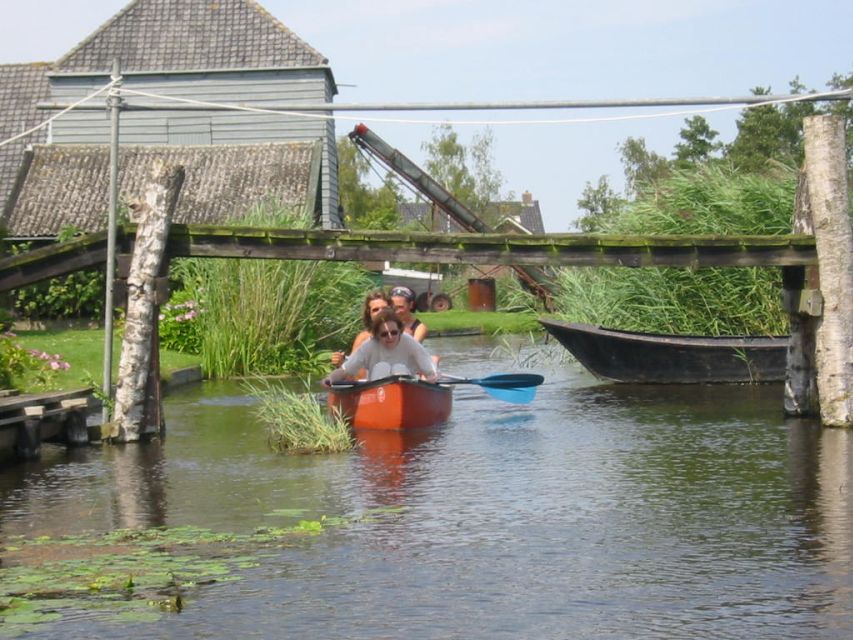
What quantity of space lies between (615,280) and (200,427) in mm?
9551

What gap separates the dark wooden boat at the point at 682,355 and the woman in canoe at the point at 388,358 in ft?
19.0

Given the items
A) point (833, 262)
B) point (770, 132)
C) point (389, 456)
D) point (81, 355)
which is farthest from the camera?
point (770, 132)

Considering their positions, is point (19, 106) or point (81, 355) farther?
point (19, 106)

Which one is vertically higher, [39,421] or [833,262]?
[833,262]

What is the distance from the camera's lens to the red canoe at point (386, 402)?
16.3m

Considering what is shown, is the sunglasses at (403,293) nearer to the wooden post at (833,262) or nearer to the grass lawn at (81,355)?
the grass lawn at (81,355)

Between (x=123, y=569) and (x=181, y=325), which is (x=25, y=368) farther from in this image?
(x=123, y=569)

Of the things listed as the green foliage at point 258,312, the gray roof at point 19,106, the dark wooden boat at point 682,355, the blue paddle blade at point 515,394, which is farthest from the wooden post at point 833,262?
the gray roof at point 19,106

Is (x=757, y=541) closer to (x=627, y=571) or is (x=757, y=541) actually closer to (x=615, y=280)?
(x=627, y=571)

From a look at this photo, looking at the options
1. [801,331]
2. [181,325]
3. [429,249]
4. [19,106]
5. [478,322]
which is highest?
[19,106]

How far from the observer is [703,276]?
A: 23.5 metres

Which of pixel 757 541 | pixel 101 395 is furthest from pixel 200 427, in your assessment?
pixel 757 541

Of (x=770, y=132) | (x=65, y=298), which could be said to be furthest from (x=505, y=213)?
(x=65, y=298)

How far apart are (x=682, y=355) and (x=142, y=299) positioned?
940 cm
